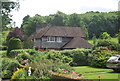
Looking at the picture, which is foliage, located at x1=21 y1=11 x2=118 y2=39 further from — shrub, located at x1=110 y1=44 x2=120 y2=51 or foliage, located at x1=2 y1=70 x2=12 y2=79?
foliage, located at x1=2 y1=70 x2=12 y2=79

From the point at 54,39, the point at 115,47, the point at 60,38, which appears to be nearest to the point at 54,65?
the point at 115,47

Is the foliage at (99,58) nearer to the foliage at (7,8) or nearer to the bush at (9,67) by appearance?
the bush at (9,67)

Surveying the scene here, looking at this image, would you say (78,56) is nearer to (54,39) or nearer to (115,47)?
(115,47)

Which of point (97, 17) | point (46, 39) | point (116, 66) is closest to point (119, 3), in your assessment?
point (116, 66)

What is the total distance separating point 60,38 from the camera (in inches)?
1176

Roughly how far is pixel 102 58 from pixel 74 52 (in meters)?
3.45

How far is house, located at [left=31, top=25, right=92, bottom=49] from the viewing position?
2808cm

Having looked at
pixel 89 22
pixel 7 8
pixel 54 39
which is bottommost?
pixel 54 39

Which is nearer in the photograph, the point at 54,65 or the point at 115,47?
the point at 54,65

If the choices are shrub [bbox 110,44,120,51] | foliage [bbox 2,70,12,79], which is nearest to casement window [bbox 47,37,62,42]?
shrub [bbox 110,44,120,51]

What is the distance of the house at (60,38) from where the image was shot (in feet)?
92.1

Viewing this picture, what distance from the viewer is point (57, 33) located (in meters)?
29.5

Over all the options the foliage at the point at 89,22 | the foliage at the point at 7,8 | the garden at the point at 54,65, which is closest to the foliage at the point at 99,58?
the garden at the point at 54,65

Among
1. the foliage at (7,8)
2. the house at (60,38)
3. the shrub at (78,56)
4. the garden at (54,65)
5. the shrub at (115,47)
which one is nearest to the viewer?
the garden at (54,65)
